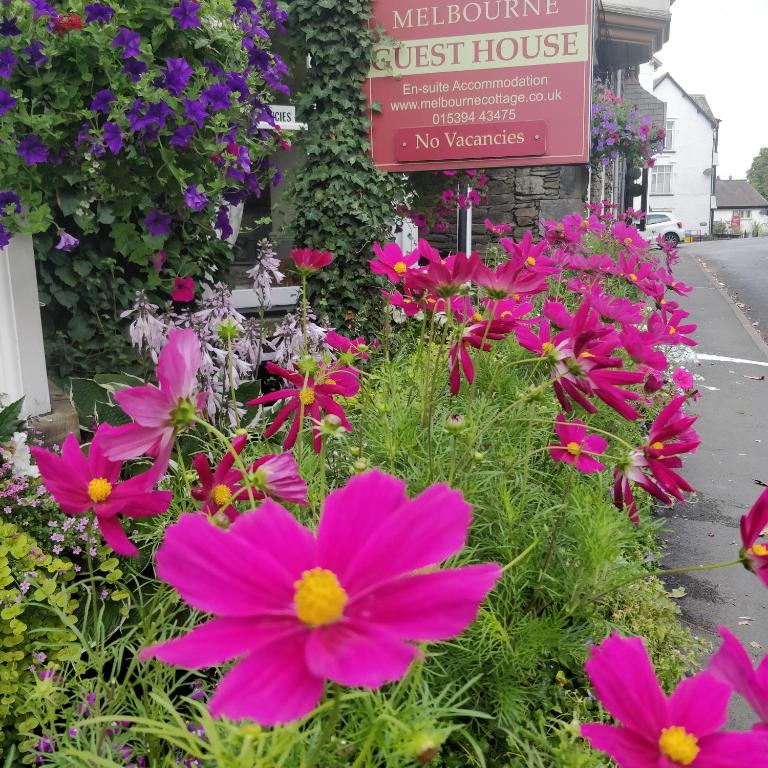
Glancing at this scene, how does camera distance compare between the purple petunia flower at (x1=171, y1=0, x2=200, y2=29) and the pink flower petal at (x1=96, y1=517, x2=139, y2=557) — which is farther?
the purple petunia flower at (x1=171, y1=0, x2=200, y2=29)

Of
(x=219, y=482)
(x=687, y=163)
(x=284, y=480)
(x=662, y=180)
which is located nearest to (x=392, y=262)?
(x=219, y=482)

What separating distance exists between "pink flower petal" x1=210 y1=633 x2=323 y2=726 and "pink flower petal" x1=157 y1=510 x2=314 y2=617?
32mm

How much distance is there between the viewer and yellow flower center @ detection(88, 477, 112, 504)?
2.72 feet

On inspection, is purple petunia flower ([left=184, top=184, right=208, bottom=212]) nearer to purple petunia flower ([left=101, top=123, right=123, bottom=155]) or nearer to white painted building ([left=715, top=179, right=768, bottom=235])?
purple petunia flower ([left=101, top=123, right=123, bottom=155])

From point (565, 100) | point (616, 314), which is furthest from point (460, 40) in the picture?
point (616, 314)

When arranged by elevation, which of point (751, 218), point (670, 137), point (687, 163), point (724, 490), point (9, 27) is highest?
point (670, 137)

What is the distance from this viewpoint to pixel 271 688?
47 centimetres

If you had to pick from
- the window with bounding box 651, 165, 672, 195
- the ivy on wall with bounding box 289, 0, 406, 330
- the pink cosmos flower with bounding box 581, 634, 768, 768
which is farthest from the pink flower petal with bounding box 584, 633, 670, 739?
the window with bounding box 651, 165, 672, 195

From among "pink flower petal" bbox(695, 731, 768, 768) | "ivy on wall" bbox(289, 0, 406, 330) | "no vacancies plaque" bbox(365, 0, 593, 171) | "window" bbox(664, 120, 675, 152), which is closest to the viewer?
"pink flower petal" bbox(695, 731, 768, 768)

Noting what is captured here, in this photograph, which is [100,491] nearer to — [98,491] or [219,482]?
[98,491]

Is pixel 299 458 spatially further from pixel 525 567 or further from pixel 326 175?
pixel 326 175

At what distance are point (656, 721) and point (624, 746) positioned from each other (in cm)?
4

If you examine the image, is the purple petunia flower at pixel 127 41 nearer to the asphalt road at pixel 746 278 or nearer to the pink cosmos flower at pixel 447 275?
the pink cosmos flower at pixel 447 275

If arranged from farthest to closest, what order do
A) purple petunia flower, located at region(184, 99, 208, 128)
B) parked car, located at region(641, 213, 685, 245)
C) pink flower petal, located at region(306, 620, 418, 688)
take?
1. parked car, located at region(641, 213, 685, 245)
2. purple petunia flower, located at region(184, 99, 208, 128)
3. pink flower petal, located at region(306, 620, 418, 688)
